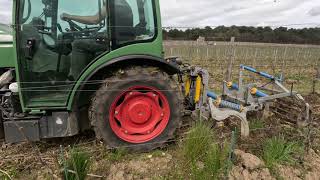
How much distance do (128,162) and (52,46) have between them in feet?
5.44

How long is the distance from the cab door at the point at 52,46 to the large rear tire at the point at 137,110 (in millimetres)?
448

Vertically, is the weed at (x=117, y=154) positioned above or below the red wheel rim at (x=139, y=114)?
below

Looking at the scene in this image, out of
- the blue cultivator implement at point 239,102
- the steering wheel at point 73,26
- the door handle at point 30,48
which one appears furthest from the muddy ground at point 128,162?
the steering wheel at point 73,26

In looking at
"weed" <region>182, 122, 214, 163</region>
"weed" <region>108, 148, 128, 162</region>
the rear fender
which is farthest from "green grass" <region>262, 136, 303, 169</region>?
"weed" <region>108, 148, 128, 162</region>

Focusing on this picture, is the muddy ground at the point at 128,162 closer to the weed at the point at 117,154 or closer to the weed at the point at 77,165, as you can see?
the weed at the point at 117,154

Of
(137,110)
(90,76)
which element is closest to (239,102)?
(137,110)

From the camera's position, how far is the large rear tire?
4.03 metres

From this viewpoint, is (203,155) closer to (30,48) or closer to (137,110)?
(137,110)

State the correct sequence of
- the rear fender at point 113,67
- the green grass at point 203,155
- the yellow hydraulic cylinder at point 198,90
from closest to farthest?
the green grass at point 203,155 → the rear fender at point 113,67 → the yellow hydraulic cylinder at point 198,90

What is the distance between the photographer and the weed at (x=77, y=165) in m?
3.37

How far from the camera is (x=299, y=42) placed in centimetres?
2012

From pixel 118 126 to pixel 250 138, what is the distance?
73.8 inches

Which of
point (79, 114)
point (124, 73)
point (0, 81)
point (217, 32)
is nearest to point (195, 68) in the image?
point (124, 73)

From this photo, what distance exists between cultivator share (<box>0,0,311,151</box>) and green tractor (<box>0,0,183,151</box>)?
0.01 m
